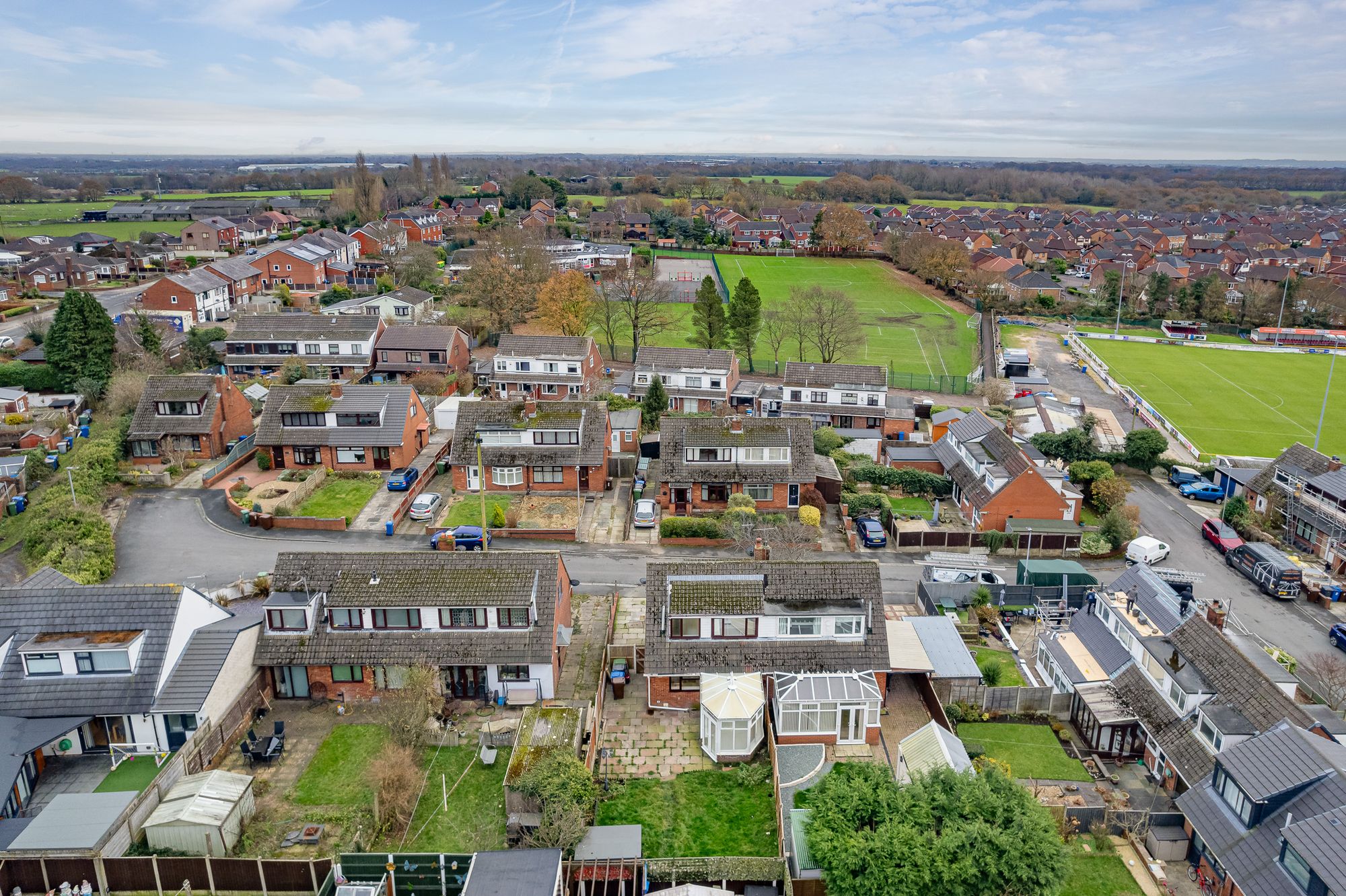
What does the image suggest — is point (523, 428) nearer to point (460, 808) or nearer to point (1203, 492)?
point (460, 808)

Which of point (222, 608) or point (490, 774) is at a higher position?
point (222, 608)

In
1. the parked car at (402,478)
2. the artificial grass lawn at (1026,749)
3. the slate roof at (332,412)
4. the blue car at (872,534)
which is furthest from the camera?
the slate roof at (332,412)

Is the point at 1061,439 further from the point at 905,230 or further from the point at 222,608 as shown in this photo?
the point at 905,230

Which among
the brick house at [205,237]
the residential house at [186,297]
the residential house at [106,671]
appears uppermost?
the brick house at [205,237]

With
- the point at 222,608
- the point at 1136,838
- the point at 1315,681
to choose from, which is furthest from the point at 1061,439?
the point at 222,608

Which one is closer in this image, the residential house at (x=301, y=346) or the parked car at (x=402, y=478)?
the parked car at (x=402, y=478)

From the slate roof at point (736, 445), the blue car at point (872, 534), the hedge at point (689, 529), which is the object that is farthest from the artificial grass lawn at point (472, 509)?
the blue car at point (872, 534)

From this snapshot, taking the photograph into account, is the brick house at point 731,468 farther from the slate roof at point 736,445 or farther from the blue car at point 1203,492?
the blue car at point 1203,492
